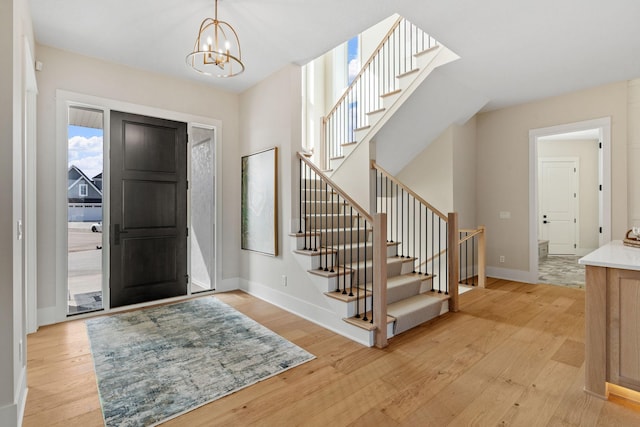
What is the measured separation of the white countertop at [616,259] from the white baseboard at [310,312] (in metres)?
1.73

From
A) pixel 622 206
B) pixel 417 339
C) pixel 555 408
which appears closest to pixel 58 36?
pixel 417 339

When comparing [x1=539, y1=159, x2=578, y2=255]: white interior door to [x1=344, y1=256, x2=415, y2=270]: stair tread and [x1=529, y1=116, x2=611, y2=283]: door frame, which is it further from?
[x1=344, y1=256, x2=415, y2=270]: stair tread

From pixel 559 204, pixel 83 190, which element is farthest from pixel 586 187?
pixel 83 190

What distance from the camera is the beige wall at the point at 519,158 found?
4.25 meters

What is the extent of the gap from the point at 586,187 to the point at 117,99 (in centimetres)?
961

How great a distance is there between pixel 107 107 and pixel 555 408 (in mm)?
5039

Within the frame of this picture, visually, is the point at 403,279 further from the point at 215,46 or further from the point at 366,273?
the point at 215,46

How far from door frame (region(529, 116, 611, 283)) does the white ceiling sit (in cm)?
69

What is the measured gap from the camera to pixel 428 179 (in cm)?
552

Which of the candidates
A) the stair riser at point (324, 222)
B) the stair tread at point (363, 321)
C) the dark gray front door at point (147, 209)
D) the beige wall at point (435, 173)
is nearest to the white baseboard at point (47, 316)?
the dark gray front door at point (147, 209)

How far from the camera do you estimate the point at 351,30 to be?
3.08m

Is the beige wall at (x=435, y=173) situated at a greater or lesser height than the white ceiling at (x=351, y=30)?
lesser

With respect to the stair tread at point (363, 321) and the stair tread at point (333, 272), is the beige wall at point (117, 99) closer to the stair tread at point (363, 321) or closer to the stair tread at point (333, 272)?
the stair tread at point (333, 272)

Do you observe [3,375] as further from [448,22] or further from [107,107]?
[448,22]
